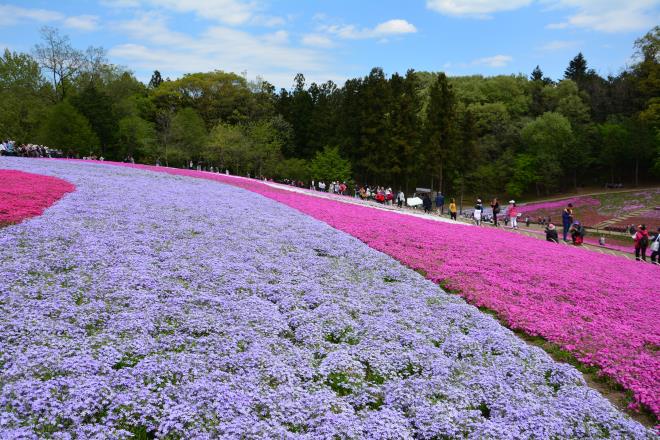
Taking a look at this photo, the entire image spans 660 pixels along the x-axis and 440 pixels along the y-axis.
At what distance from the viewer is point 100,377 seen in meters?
6.34

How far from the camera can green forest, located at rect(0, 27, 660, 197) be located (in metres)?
65.4

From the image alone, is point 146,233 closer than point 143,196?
Yes

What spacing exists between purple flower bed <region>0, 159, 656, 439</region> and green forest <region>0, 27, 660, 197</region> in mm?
54501

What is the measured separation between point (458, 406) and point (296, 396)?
8.14 feet

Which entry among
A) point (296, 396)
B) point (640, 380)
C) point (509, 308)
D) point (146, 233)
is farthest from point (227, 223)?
point (640, 380)

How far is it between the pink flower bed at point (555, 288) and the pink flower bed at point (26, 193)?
12.1 metres

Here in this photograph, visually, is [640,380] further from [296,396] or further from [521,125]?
[521,125]

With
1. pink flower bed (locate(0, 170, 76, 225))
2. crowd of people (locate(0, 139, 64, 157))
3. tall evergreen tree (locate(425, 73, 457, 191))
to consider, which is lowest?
pink flower bed (locate(0, 170, 76, 225))

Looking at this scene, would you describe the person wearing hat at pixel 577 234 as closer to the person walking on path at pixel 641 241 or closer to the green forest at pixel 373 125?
the person walking on path at pixel 641 241

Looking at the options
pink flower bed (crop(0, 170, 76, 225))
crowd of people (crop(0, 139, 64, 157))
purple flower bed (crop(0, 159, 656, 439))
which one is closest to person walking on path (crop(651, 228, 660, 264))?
purple flower bed (crop(0, 159, 656, 439))

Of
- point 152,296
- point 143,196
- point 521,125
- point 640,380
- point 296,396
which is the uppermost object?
point 521,125

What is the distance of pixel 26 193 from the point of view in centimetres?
1816

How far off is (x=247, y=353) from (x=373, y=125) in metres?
66.4

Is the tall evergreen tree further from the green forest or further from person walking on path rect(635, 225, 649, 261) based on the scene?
person walking on path rect(635, 225, 649, 261)
